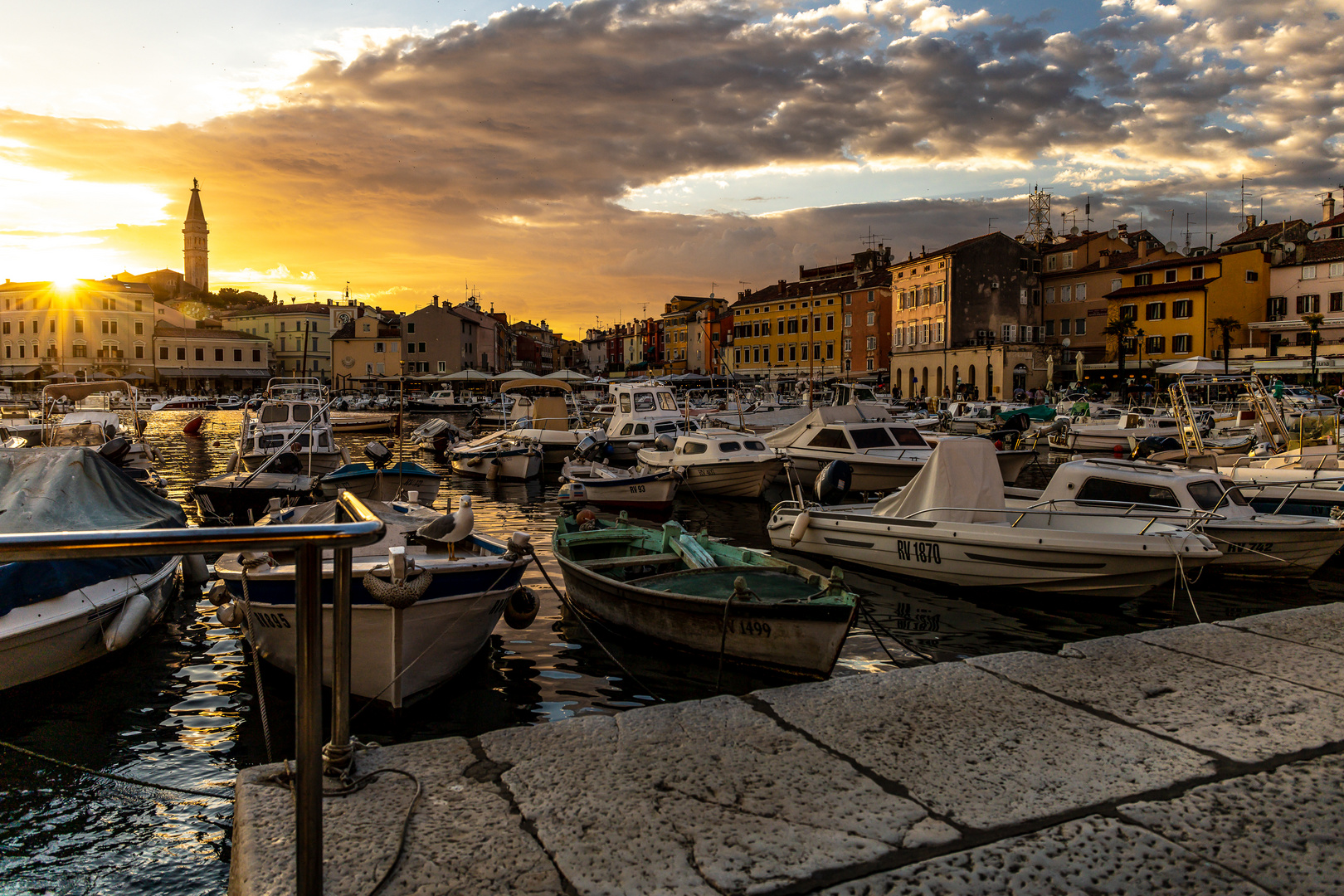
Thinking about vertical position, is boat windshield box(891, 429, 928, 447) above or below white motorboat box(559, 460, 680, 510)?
above

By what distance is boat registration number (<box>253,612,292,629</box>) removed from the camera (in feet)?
27.5

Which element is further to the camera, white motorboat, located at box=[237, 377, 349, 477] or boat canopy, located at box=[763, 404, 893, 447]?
white motorboat, located at box=[237, 377, 349, 477]

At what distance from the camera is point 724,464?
76.4ft

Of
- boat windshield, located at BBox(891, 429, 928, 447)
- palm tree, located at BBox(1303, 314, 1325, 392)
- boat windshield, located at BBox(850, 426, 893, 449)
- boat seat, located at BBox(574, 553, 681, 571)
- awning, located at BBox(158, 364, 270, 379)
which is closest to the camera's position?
boat seat, located at BBox(574, 553, 681, 571)

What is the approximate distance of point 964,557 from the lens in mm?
12422

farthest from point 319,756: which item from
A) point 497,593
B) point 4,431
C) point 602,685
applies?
point 4,431

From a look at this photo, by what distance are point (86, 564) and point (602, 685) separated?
5.74 meters

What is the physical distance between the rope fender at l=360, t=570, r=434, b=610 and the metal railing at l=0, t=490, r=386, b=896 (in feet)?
15.7

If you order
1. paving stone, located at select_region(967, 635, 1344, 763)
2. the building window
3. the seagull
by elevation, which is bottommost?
paving stone, located at select_region(967, 635, 1344, 763)

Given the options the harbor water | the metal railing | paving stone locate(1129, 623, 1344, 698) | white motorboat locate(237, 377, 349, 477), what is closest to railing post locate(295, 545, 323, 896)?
the metal railing

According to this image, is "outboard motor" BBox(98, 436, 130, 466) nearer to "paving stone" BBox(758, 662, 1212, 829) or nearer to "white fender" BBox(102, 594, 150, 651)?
"white fender" BBox(102, 594, 150, 651)

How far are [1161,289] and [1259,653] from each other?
7086 cm

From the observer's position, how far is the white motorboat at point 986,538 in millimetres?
11453

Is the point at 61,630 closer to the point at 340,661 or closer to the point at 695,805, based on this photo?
the point at 340,661
